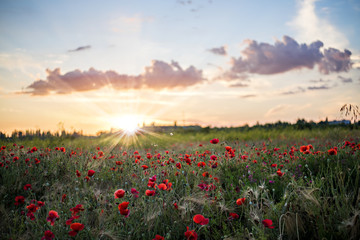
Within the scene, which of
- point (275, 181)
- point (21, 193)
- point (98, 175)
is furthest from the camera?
point (98, 175)

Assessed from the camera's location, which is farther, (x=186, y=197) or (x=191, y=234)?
(x=186, y=197)

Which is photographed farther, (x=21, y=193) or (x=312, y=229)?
(x=21, y=193)

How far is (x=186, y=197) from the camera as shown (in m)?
3.13

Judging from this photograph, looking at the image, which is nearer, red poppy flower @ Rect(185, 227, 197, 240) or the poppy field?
red poppy flower @ Rect(185, 227, 197, 240)

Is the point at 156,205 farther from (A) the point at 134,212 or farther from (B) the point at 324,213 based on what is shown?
(B) the point at 324,213

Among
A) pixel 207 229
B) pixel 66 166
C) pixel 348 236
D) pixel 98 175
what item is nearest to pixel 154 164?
pixel 98 175

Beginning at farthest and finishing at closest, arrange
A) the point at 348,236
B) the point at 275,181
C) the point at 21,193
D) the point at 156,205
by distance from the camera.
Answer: the point at 21,193
the point at 275,181
the point at 156,205
the point at 348,236

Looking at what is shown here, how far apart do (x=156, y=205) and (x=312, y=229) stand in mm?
1899

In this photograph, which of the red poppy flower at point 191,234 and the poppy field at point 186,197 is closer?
the red poppy flower at point 191,234

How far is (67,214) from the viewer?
3.51 metres

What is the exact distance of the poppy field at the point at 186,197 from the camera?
2.78 meters

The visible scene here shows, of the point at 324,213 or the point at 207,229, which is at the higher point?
the point at 324,213

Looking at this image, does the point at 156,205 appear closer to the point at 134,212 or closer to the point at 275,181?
the point at 134,212

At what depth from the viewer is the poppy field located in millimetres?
2783
